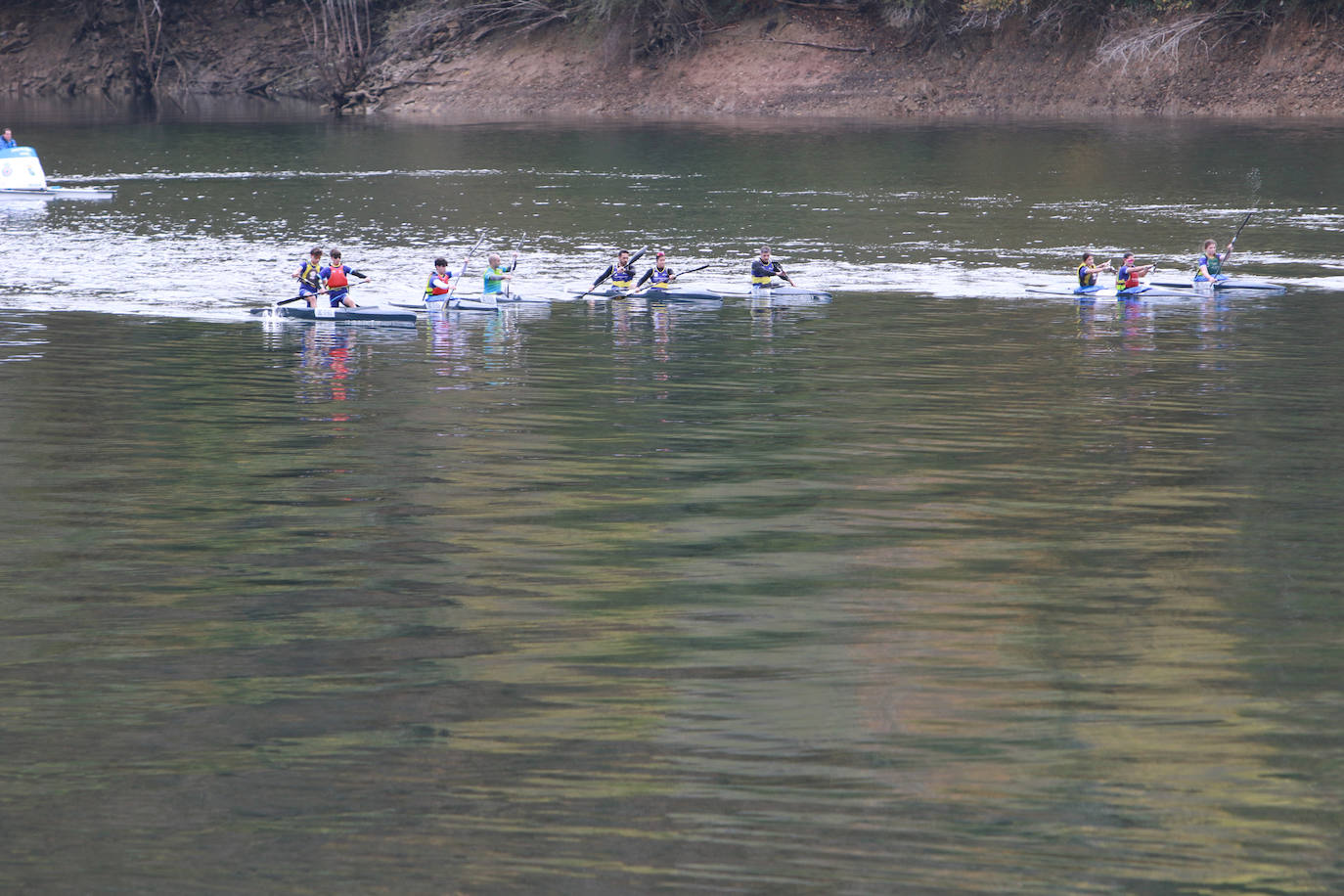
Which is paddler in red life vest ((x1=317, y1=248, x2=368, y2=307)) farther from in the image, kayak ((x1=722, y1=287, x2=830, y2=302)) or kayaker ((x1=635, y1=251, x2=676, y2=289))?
kayak ((x1=722, y1=287, x2=830, y2=302))

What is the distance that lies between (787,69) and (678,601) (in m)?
72.0

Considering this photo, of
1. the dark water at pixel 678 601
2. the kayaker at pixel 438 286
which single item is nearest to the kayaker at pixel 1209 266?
the dark water at pixel 678 601

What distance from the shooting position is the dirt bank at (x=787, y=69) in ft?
244

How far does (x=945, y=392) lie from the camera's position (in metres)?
24.7

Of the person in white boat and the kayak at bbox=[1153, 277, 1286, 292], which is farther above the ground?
the person in white boat

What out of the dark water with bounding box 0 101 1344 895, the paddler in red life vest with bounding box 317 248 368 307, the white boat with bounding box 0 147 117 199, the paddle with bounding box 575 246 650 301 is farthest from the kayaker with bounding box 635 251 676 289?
the white boat with bounding box 0 147 117 199

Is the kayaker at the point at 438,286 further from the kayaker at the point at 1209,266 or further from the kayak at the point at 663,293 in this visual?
the kayaker at the point at 1209,266

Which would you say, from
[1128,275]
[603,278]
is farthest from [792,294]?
[1128,275]

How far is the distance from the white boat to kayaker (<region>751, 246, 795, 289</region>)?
30558 millimetres

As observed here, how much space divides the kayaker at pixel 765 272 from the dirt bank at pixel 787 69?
43.6 metres

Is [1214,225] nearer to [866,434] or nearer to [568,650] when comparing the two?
[866,434]

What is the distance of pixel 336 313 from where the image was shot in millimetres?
33750

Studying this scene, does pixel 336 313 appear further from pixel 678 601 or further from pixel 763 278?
pixel 678 601

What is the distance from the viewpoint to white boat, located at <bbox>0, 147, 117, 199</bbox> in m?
58.6
